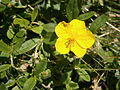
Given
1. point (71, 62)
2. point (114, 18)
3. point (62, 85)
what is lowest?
point (62, 85)

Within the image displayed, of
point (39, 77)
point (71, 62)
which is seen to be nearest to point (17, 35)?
point (39, 77)

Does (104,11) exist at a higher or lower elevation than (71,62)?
higher

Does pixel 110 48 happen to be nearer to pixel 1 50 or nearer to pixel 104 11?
pixel 104 11

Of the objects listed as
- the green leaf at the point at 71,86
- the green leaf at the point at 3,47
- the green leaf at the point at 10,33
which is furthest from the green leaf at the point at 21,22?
the green leaf at the point at 71,86

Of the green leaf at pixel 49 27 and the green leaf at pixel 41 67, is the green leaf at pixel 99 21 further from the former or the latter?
the green leaf at pixel 41 67

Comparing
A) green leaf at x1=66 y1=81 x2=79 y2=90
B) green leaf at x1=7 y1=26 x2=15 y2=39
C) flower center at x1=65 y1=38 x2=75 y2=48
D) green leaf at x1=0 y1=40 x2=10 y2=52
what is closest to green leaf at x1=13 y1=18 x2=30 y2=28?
green leaf at x1=7 y1=26 x2=15 y2=39

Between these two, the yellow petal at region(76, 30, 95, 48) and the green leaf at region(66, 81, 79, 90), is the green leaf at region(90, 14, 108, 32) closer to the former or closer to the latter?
the yellow petal at region(76, 30, 95, 48)

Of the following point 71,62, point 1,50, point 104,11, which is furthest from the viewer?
point 104,11
